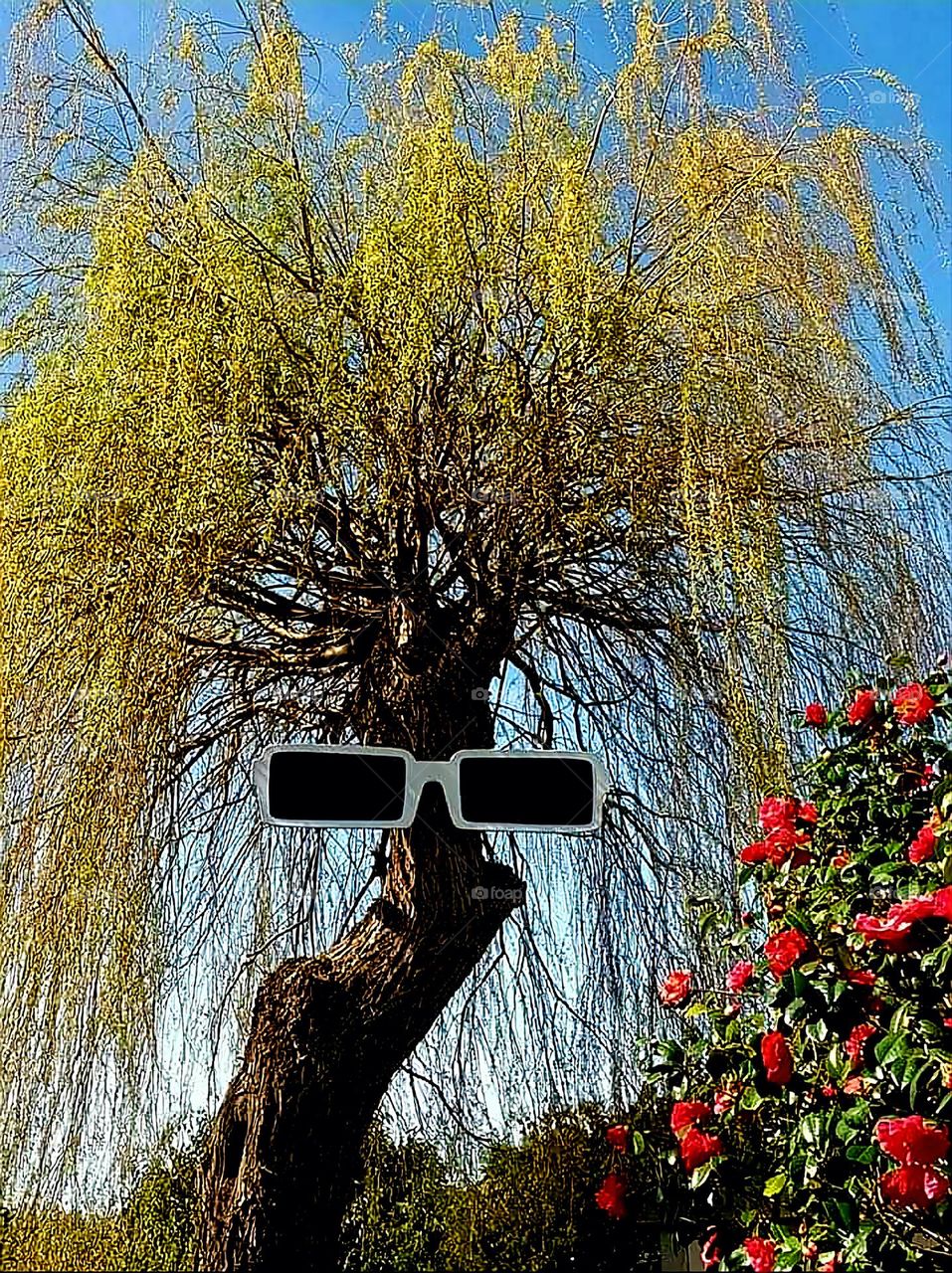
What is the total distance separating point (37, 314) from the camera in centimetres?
152

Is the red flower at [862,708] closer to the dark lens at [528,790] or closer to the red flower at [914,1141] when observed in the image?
the dark lens at [528,790]

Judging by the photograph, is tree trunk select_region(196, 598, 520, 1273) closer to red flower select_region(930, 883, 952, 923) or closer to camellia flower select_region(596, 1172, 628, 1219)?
camellia flower select_region(596, 1172, 628, 1219)

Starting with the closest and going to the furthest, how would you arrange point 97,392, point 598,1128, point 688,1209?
point 97,392
point 688,1209
point 598,1128

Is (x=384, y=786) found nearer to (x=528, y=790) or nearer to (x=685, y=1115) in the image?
(x=528, y=790)

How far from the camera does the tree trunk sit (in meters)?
1.40

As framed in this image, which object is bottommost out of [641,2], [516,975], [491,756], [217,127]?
[516,975]

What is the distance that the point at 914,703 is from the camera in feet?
4.65

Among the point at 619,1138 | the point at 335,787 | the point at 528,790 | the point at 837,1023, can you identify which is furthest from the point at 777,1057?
the point at 335,787

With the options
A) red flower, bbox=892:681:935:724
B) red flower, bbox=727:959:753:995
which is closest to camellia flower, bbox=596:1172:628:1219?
red flower, bbox=727:959:753:995

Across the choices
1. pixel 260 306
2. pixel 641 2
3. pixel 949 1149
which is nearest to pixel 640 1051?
pixel 949 1149

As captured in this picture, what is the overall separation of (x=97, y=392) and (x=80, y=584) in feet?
0.67

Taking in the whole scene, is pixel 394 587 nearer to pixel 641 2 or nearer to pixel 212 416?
pixel 212 416

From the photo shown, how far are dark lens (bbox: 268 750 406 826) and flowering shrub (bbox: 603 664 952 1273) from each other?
387 mm

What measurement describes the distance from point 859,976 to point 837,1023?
0.21 ft
